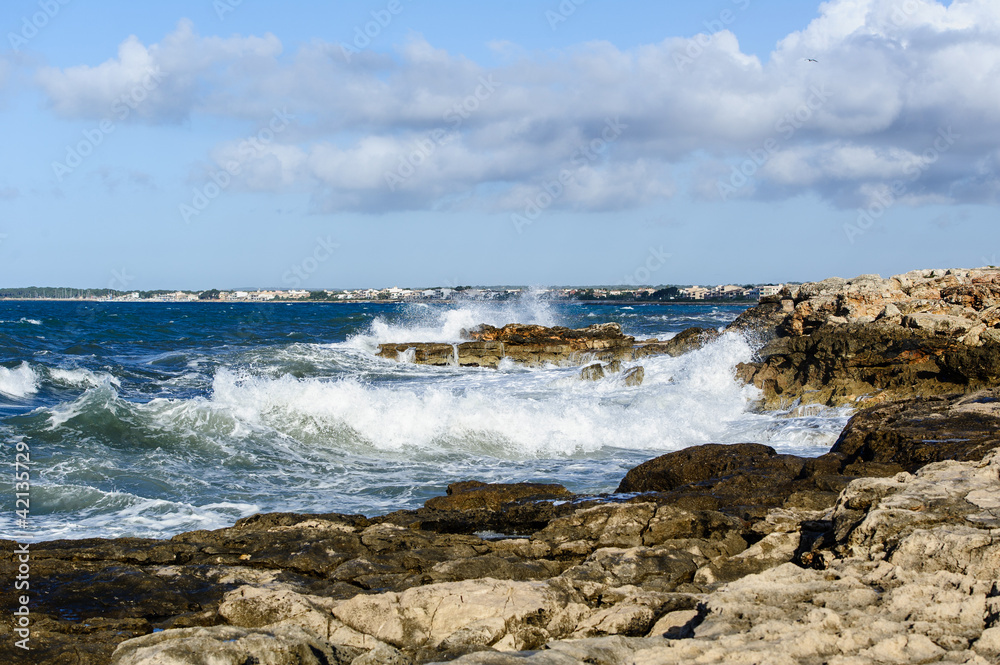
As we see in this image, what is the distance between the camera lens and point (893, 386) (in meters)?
13.7

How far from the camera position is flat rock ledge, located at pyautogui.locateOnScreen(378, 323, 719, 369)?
950 inches

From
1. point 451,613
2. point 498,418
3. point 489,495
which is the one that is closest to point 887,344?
point 498,418

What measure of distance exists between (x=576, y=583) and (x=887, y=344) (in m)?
11.4

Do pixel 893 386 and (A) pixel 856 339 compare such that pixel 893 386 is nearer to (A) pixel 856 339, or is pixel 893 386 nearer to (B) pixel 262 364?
(A) pixel 856 339

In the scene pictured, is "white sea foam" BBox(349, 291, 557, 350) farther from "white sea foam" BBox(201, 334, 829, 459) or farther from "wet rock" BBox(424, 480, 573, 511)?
"wet rock" BBox(424, 480, 573, 511)

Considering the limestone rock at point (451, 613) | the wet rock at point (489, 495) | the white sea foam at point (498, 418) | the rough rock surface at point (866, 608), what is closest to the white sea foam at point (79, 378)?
the white sea foam at point (498, 418)

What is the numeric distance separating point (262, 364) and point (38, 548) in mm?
18266

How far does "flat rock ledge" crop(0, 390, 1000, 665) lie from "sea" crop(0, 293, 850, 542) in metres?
2.34

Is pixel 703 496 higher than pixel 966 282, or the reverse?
pixel 966 282

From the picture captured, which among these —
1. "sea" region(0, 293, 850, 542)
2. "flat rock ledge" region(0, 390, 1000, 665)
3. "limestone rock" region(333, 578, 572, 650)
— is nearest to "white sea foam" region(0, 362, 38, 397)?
"sea" region(0, 293, 850, 542)

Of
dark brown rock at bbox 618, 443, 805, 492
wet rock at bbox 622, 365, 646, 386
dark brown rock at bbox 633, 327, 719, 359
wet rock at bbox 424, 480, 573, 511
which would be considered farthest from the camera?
dark brown rock at bbox 633, 327, 719, 359

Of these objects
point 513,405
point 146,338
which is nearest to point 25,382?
point 513,405

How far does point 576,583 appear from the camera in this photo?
16.1 feet

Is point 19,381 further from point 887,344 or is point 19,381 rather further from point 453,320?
point 453,320
